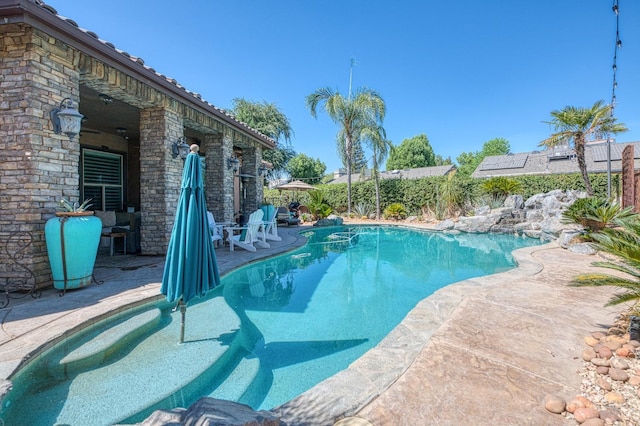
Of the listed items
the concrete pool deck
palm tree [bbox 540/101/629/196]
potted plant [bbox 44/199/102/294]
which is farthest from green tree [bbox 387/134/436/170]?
potted plant [bbox 44/199/102/294]

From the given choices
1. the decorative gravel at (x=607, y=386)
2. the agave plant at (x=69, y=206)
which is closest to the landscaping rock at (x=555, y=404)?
the decorative gravel at (x=607, y=386)

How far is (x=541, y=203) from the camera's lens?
13.4 meters

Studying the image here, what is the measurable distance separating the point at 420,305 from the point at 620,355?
1842 millimetres

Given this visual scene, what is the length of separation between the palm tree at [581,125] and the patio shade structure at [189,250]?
1339 centimetres

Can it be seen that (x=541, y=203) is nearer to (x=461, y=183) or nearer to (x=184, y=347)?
(x=461, y=183)

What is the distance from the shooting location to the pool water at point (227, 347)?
87.8 inches

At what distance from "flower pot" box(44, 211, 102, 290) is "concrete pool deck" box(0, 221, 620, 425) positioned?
0.74 ft

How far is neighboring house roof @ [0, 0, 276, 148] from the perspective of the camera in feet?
11.6

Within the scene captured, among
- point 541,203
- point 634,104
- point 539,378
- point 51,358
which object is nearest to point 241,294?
point 51,358

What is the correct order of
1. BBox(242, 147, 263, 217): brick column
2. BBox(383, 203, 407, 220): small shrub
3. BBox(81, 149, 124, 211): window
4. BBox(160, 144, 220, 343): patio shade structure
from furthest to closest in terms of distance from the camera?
BBox(383, 203, 407, 220): small shrub < BBox(242, 147, 263, 217): brick column < BBox(81, 149, 124, 211): window < BBox(160, 144, 220, 343): patio shade structure

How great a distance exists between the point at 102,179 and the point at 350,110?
12.2 meters

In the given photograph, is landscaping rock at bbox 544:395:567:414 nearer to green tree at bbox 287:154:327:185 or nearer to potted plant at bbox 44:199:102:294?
potted plant at bbox 44:199:102:294

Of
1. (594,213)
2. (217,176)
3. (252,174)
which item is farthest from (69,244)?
(594,213)

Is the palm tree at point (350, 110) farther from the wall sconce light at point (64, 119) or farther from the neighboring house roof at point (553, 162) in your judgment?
the neighboring house roof at point (553, 162)
